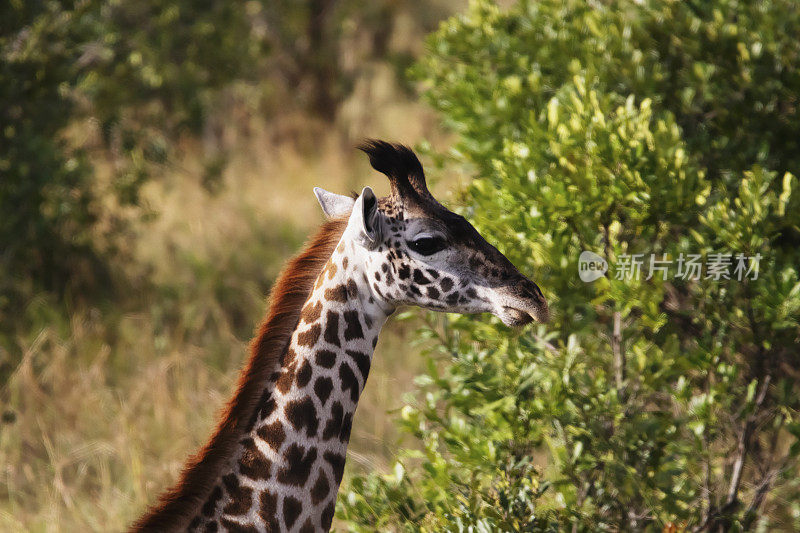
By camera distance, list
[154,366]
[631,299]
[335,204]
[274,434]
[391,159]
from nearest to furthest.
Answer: [274,434] < [391,159] < [335,204] < [631,299] < [154,366]

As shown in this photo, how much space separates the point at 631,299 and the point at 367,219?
1.32 metres

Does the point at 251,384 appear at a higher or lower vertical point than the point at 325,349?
lower

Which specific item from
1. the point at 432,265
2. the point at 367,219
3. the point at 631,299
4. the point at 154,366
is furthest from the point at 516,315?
the point at 154,366

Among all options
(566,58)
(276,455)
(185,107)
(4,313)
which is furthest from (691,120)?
(4,313)

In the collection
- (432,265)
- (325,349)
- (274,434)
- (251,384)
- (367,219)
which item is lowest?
(274,434)

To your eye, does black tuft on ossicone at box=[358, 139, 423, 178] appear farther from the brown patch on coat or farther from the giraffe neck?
the brown patch on coat

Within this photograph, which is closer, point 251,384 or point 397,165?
point 251,384

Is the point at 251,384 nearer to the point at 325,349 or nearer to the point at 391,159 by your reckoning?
the point at 325,349

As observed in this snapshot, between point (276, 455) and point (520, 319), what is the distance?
1.07 m

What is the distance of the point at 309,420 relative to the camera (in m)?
3.21

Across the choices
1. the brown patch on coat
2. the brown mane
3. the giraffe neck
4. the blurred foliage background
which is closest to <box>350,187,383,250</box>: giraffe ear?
the giraffe neck

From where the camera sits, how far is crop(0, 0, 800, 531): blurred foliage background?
395cm

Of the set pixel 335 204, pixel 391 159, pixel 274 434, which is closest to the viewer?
pixel 274 434

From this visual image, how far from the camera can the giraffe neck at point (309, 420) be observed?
313 centimetres
